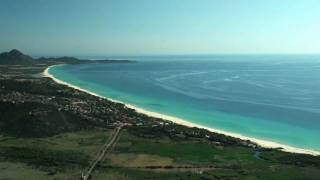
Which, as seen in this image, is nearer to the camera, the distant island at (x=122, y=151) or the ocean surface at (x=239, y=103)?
the distant island at (x=122, y=151)

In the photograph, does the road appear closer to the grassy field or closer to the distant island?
the distant island

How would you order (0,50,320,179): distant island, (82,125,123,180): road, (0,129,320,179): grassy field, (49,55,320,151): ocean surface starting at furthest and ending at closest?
(49,55,320,151): ocean surface, (0,50,320,179): distant island, (0,129,320,179): grassy field, (82,125,123,180): road

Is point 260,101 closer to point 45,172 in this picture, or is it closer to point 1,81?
point 1,81

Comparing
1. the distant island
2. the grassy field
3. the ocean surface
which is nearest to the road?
the distant island

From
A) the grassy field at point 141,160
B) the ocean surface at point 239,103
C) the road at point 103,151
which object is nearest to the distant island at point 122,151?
the grassy field at point 141,160

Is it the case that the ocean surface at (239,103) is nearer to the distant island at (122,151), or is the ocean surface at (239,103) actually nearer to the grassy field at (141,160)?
the distant island at (122,151)

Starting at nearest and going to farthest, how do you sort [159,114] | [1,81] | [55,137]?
[55,137] < [159,114] < [1,81]

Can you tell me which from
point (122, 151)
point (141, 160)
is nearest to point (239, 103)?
point (122, 151)

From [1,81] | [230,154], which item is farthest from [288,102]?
[1,81]
